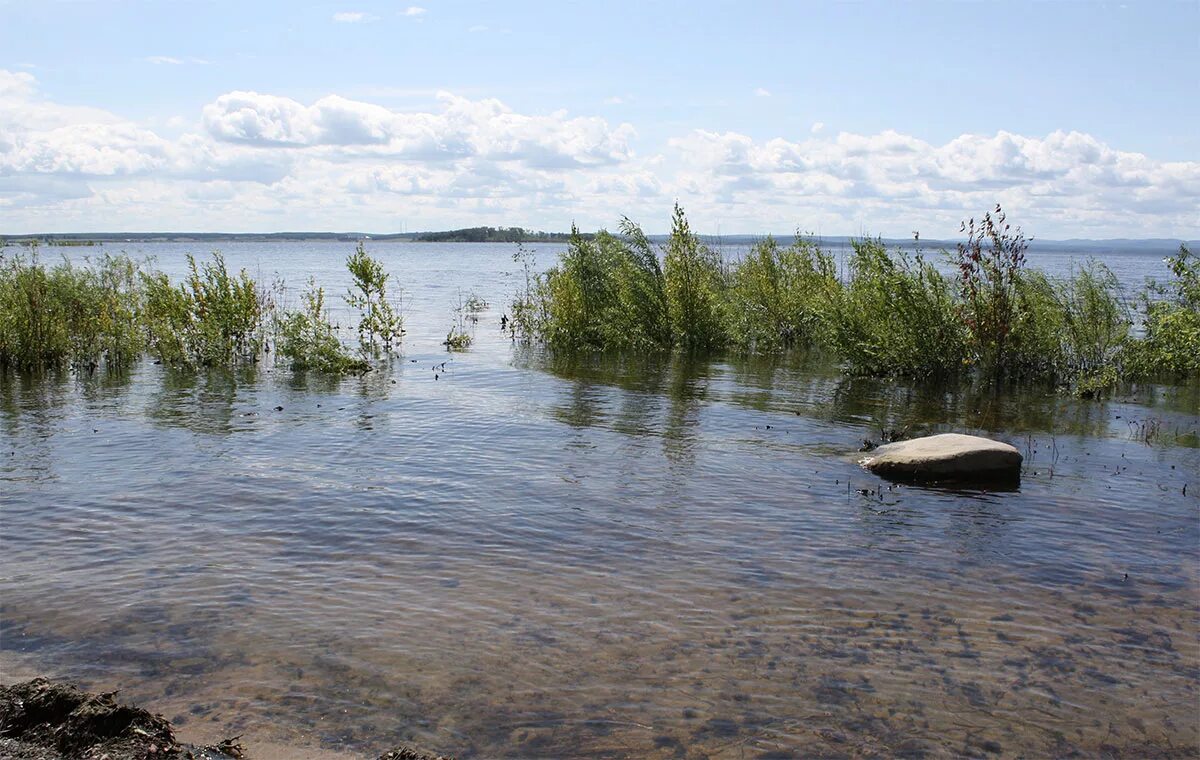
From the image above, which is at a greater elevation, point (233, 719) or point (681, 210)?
point (681, 210)

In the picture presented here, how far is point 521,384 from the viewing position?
24828mm

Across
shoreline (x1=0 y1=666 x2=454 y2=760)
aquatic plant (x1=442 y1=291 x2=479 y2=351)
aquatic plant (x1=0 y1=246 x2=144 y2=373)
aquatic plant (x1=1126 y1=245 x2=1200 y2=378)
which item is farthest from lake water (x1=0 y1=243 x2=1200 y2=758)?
aquatic plant (x1=442 y1=291 x2=479 y2=351)

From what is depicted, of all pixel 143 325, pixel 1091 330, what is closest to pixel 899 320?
pixel 1091 330

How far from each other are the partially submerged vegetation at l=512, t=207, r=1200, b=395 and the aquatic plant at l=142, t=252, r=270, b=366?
35.4 feet

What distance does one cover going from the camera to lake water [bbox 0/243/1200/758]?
23.2 feet

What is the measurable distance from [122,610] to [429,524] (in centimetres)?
397

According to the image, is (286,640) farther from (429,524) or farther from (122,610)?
(429,524)

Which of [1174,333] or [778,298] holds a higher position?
[778,298]

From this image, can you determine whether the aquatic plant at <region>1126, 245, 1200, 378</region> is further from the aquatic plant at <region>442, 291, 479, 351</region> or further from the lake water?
the aquatic plant at <region>442, 291, 479, 351</region>

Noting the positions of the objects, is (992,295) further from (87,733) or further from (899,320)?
(87,733)

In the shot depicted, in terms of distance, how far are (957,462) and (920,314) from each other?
385 inches

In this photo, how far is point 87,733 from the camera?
592cm

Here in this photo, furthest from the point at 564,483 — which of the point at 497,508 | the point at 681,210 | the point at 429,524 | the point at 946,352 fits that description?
the point at 681,210

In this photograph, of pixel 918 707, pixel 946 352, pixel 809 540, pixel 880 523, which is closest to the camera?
pixel 918 707
